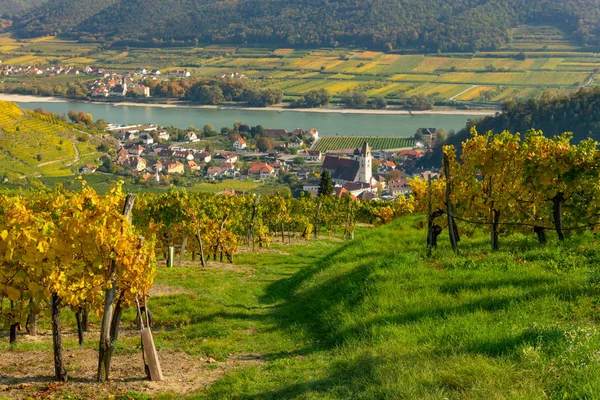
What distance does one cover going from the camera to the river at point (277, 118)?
379 ft

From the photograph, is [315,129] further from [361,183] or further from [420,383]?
[420,383]

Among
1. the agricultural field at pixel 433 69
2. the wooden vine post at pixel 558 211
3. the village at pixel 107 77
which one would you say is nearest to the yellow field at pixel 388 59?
the agricultural field at pixel 433 69

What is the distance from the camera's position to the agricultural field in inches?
5349

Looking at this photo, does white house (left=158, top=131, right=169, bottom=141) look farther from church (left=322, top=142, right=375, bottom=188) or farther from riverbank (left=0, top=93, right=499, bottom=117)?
riverbank (left=0, top=93, right=499, bottom=117)

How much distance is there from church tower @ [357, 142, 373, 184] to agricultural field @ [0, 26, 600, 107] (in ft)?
149

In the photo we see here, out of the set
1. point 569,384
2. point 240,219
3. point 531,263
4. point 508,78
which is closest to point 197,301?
point 531,263

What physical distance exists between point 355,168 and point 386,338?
79109 mm

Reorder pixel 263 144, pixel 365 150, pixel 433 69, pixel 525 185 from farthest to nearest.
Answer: pixel 433 69, pixel 263 144, pixel 365 150, pixel 525 185

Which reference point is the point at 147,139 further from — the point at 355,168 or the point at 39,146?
the point at 355,168

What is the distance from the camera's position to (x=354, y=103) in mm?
133875

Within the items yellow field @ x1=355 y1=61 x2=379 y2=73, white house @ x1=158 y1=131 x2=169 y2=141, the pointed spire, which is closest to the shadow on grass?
the pointed spire

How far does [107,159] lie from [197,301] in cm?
7529

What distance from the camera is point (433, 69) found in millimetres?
163750

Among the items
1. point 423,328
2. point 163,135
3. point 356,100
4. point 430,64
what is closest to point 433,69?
point 430,64
